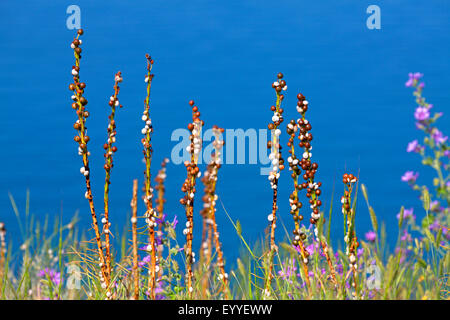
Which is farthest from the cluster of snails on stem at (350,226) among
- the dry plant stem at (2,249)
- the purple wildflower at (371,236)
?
the dry plant stem at (2,249)

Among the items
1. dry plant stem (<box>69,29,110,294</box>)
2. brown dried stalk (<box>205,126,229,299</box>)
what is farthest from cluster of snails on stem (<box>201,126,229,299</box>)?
dry plant stem (<box>69,29,110,294</box>)

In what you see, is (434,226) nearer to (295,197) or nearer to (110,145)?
(295,197)

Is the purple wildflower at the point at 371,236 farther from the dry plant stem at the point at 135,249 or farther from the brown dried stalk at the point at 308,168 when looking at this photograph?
the dry plant stem at the point at 135,249

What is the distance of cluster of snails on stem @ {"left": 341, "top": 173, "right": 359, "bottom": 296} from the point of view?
2902mm

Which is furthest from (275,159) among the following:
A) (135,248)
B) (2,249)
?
(2,249)

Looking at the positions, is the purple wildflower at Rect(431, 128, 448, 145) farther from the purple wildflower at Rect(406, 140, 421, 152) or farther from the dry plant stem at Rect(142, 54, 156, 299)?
the dry plant stem at Rect(142, 54, 156, 299)

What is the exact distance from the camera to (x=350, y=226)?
290 cm

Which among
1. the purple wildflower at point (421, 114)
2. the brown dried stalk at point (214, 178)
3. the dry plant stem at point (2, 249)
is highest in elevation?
the purple wildflower at point (421, 114)

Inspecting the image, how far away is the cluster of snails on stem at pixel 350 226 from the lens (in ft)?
9.52

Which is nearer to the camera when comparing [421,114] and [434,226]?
[421,114]
